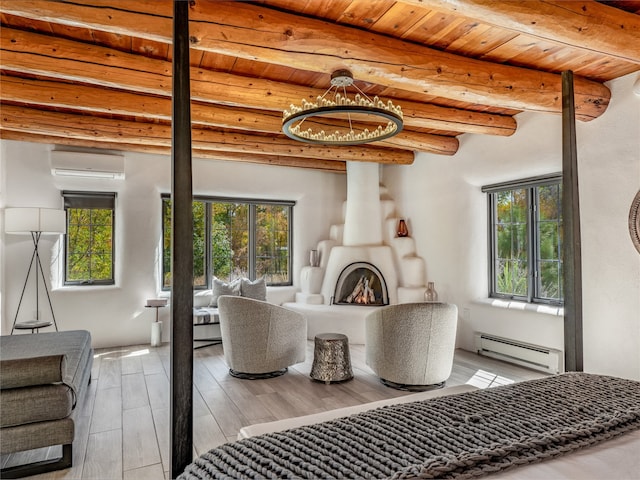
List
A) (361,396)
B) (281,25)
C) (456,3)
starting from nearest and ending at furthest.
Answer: (456,3) → (281,25) → (361,396)

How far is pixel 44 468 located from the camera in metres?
2.27

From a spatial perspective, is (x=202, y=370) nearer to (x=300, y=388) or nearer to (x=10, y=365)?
(x=300, y=388)

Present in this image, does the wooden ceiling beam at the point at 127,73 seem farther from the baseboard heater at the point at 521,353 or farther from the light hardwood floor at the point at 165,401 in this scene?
the baseboard heater at the point at 521,353

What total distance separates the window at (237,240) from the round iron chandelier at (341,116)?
2.23 meters

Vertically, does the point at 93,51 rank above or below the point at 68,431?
above

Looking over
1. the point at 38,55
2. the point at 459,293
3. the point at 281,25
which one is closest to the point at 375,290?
the point at 459,293

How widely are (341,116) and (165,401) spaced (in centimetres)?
305

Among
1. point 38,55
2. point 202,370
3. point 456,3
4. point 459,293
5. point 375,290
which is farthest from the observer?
point 375,290

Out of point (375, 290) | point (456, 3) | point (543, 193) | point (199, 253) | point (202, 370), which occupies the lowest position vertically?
→ point (202, 370)

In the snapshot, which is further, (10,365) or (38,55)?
(38,55)

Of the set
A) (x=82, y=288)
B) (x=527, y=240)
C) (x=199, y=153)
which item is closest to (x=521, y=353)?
(x=527, y=240)

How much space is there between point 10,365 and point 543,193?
4.68 meters

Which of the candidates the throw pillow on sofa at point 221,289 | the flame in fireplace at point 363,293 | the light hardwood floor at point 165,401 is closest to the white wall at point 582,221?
the light hardwood floor at point 165,401

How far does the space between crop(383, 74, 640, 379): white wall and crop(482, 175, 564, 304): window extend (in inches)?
4.9
